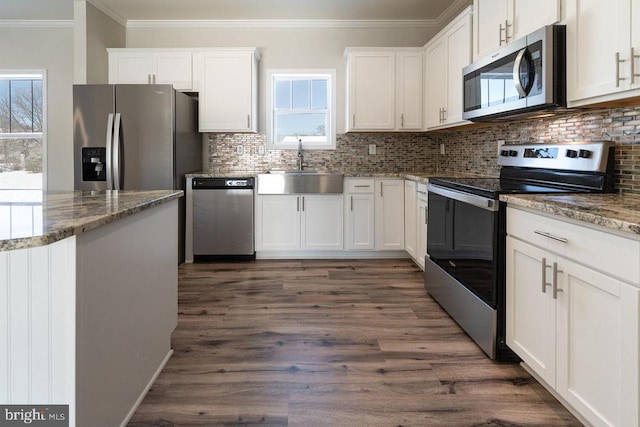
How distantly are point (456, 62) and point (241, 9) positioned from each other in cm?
233

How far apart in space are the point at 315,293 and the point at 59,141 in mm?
3701

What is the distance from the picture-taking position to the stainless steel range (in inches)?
86.7

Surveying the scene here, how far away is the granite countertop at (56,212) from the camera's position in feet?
3.48

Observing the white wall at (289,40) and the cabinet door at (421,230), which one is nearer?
the cabinet door at (421,230)

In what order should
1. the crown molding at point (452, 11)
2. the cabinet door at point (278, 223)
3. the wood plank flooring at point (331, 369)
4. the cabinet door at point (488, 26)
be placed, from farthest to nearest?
the cabinet door at point (278, 223) < the crown molding at point (452, 11) < the cabinet door at point (488, 26) < the wood plank flooring at point (331, 369)

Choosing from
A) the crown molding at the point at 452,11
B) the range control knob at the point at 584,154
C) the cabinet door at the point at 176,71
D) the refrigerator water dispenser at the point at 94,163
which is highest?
the crown molding at the point at 452,11

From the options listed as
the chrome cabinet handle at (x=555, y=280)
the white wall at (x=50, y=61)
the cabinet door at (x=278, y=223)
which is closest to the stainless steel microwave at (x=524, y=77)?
the chrome cabinet handle at (x=555, y=280)

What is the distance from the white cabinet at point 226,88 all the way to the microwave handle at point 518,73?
2.93 meters

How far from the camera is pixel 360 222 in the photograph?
4.61 meters

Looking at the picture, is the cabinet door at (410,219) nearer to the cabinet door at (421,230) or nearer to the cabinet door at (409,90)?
the cabinet door at (421,230)

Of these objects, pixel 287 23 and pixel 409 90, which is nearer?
pixel 409 90

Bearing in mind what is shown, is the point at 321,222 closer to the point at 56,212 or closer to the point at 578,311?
the point at 578,311

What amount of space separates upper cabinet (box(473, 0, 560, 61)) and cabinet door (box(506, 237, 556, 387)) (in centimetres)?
118

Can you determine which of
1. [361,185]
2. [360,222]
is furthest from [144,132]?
[360,222]
